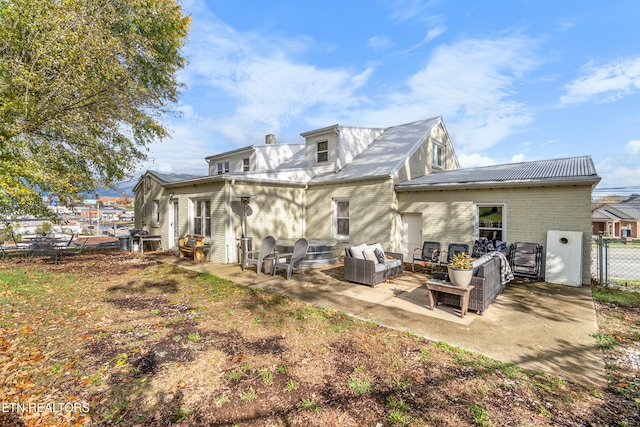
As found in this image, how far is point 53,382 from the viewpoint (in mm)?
3281

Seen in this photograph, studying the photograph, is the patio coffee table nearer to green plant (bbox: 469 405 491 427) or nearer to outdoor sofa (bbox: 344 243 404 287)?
outdoor sofa (bbox: 344 243 404 287)

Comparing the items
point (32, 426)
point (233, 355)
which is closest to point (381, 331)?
point (233, 355)

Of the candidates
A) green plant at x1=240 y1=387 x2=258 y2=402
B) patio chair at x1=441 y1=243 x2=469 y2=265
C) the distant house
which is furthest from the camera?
the distant house

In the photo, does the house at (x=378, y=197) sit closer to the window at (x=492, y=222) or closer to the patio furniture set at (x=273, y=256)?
the window at (x=492, y=222)

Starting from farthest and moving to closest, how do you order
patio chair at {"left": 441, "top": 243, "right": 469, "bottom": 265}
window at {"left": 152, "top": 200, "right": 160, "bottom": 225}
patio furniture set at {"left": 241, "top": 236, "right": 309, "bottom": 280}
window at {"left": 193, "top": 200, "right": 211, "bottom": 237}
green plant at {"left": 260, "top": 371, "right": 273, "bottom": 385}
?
window at {"left": 152, "top": 200, "right": 160, "bottom": 225} → window at {"left": 193, "top": 200, "right": 211, "bottom": 237} → patio chair at {"left": 441, "top": 243, "right": 469, "bottom": 265} → patio furniture set at {"left": 241, "top": 236, "right": 309, "bottom": 280} → green plant at {"left": 260, "top": 371, "right": 273, "bottom": 385}

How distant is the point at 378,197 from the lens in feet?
38.1

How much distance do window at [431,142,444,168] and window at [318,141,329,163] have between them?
554cm

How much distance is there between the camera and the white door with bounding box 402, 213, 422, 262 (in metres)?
11.4

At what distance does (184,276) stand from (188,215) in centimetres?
477

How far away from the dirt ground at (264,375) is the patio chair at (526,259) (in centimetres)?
232

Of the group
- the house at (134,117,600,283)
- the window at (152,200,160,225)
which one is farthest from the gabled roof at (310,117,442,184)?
the window at (152,200,160,225)

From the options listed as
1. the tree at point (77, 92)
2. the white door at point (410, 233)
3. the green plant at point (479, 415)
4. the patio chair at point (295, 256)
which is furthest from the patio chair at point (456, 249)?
the tree at point (77, 92)

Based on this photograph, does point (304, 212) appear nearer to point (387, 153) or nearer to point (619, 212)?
point (387, 153)

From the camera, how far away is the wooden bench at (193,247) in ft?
38.2
